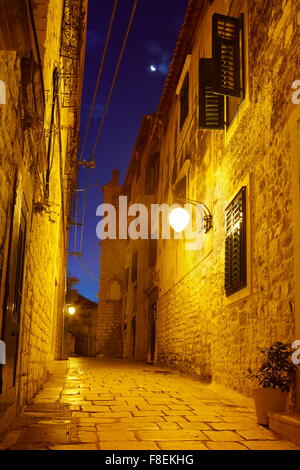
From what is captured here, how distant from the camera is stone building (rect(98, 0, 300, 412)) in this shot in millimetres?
5500

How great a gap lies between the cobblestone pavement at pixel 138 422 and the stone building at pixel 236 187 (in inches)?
38.1

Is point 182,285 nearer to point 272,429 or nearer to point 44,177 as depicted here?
point 44,177

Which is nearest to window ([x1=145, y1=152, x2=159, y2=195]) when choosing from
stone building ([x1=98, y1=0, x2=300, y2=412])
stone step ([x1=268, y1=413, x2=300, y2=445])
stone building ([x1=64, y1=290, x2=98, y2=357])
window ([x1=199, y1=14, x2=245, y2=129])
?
stone building ([x1=98, y1=0, x2=300, y2=412])

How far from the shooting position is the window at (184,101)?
43.2 feet

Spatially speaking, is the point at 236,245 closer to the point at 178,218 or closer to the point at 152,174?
the point at 178,218

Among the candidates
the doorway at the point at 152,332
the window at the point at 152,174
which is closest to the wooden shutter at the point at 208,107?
the window at the point at 152,174

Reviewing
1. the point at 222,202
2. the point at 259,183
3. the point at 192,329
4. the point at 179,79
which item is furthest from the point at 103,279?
the point at 259,183

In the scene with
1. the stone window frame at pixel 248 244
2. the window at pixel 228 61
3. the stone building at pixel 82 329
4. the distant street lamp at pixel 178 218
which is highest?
the window at pixel 228 61

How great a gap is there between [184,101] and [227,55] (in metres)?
5.64

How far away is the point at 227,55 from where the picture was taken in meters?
7.93

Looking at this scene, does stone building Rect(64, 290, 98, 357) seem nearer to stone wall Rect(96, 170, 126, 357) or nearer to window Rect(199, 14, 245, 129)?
stone wall Rect(96, 170, 126, 357)

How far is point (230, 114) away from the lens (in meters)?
8.47

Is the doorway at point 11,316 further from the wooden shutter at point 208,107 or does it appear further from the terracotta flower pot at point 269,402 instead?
the wooden shutter at point 208,107

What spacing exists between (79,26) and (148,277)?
1070 centimetres
